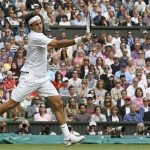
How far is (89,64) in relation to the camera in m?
22.1

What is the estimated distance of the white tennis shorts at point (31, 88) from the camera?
13.6 meters

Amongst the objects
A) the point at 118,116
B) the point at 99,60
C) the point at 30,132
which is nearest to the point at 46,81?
the point at 30,132

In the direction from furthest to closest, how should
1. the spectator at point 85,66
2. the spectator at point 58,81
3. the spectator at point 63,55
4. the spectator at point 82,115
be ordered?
1. the spectator at point 63,55
2. the spectator at point 85,66
3. the spectator at point 58,81
4. the spectator at point 82,115

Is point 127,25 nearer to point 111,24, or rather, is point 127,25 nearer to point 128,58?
point 111,24

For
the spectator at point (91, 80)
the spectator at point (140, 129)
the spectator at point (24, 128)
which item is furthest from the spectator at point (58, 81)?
the spectator at point (140, 129)

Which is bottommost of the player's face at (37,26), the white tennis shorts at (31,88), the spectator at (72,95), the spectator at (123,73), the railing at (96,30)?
the spectator at (72,95)

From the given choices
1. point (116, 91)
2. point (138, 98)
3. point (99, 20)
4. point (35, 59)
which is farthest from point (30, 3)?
point (35, 59)

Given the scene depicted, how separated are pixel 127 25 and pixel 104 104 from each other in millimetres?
5470

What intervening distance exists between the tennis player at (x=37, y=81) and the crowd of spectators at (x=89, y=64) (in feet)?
15.2

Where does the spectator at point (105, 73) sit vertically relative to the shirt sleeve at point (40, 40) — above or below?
below

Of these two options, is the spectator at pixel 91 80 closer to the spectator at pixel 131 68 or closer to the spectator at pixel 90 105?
the spectator at pixel 90 105

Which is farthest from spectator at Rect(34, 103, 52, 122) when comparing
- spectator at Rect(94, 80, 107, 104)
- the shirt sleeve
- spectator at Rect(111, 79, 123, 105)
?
the shirt sleeve

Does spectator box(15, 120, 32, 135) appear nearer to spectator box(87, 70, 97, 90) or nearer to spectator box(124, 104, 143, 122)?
spectator box(124, 104, 143, 122)

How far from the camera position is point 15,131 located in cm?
1873
